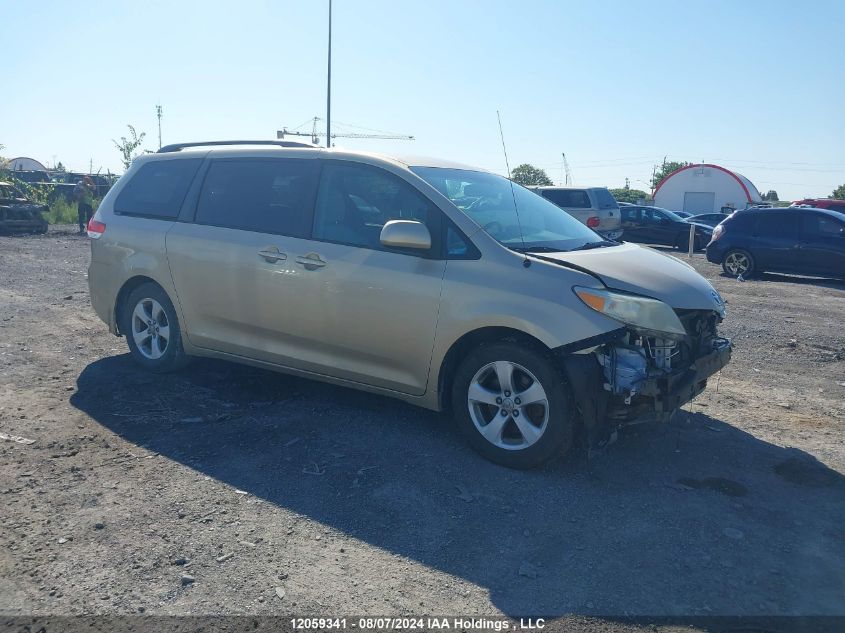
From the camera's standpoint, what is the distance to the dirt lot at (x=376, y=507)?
3.31 meters

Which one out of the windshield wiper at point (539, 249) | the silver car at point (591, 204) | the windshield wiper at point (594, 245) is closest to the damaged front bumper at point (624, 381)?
the windshield wiper at point (539, 249)

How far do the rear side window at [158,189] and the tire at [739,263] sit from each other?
13.0m

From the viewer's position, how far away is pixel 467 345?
4.86 meters

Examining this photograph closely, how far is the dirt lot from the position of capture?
10.9 ft

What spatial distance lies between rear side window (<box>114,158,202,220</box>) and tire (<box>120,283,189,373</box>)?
0.66m

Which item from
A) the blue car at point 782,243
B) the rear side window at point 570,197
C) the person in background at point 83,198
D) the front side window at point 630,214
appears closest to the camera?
the blue car at point 782,243

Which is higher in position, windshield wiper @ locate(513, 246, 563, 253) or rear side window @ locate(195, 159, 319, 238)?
rear side window @ locate(195, 159, 319, 238)

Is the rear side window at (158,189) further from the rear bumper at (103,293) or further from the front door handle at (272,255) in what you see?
the front door handle at (272,255)

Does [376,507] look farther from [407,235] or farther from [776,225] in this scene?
[776,225]

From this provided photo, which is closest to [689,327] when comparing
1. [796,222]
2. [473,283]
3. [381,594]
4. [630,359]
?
[630,359]

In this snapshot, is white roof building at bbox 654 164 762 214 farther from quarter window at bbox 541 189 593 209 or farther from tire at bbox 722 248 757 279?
tire at bbox 722 248 757 279

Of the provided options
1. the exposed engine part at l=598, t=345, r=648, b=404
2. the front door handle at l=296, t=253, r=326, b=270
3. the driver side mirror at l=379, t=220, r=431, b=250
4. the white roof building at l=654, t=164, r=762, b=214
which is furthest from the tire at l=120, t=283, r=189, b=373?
the white roof building at l=654, t=164, r=762, b=214

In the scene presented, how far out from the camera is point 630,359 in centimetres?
443

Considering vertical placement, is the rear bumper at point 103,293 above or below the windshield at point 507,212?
below
